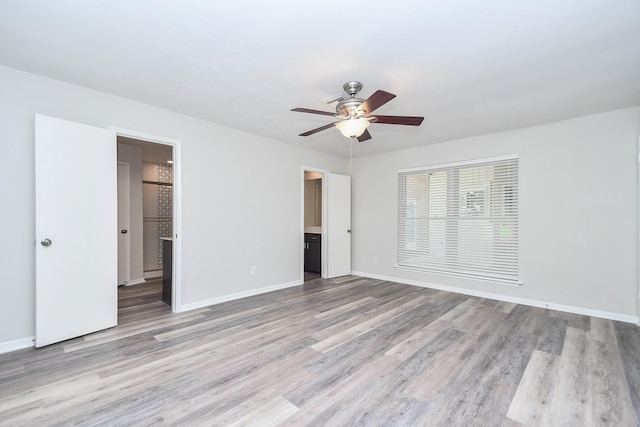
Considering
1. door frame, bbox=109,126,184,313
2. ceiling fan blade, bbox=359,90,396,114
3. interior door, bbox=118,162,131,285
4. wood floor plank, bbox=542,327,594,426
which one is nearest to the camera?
wood floor plank, bbox=542,327,594,426

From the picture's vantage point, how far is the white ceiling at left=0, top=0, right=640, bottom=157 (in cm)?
178

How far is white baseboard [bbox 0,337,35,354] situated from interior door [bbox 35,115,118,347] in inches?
4.8

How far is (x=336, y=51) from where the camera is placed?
2.18 metres

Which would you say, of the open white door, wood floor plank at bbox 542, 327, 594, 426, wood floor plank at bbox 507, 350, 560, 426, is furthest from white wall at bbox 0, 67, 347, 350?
wood floor plank at bbox 542, 327, 594, 426

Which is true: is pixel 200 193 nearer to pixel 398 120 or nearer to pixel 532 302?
pixel 398 120

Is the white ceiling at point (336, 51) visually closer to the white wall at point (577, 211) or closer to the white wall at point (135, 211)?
the white wall at point (577, 211)

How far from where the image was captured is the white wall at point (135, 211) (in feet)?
16.1

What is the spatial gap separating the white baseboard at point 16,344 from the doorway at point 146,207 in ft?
5.26

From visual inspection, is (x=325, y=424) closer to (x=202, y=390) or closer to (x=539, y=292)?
(x=202, y=390)

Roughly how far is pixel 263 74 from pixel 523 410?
3045mm

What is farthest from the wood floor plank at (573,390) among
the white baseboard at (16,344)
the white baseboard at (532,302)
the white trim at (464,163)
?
the white baseboard at (16,344)

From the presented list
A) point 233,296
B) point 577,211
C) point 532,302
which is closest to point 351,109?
point 233,296

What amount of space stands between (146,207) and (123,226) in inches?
31.4

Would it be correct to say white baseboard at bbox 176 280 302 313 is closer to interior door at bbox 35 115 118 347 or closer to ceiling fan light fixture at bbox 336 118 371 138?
interior door at bbox 35 115 118 347
